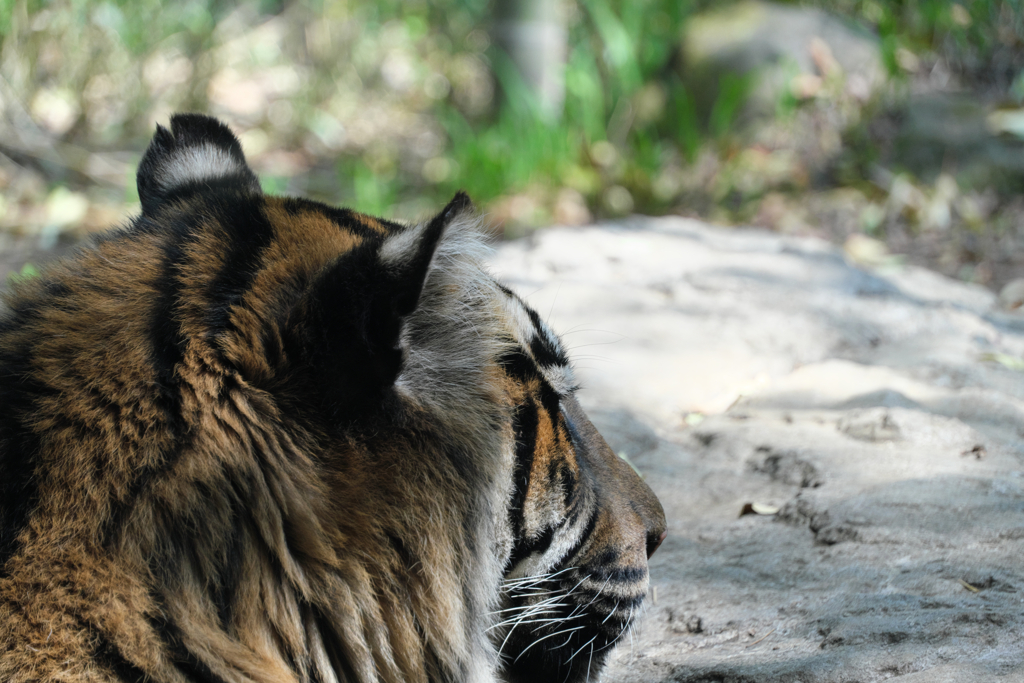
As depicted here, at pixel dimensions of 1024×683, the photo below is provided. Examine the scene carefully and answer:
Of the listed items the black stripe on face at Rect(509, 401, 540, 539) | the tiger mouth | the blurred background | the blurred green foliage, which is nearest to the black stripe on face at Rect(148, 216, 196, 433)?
the black stripe on face at Rect(509, 401, 540, 539)

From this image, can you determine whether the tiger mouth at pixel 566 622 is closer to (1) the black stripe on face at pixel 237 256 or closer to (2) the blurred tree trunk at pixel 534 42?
(1) the black stripe on face at pixel 237 256

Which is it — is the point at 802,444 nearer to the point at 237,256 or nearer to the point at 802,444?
the point at 802,444

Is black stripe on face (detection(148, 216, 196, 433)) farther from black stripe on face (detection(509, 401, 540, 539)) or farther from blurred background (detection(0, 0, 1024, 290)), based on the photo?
blurred background (detection(0, 0, 1024, 290))

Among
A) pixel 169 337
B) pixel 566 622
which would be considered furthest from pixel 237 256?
pixel 566 622

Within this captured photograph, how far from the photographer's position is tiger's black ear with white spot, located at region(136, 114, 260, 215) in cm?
191

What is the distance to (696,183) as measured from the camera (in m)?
7.66

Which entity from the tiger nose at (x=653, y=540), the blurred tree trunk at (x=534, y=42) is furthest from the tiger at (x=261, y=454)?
the blurred tree trunk at (x=534, y=42)

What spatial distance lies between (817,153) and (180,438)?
762 centimetres

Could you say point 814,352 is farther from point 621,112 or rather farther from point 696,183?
point 621,112

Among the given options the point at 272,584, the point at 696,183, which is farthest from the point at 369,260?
the point at 696,183

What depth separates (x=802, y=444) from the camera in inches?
119

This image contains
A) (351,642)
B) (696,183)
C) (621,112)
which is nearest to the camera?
(351,642)

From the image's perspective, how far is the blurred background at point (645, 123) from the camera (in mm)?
6801

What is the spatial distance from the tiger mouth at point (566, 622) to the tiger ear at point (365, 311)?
64 cm
